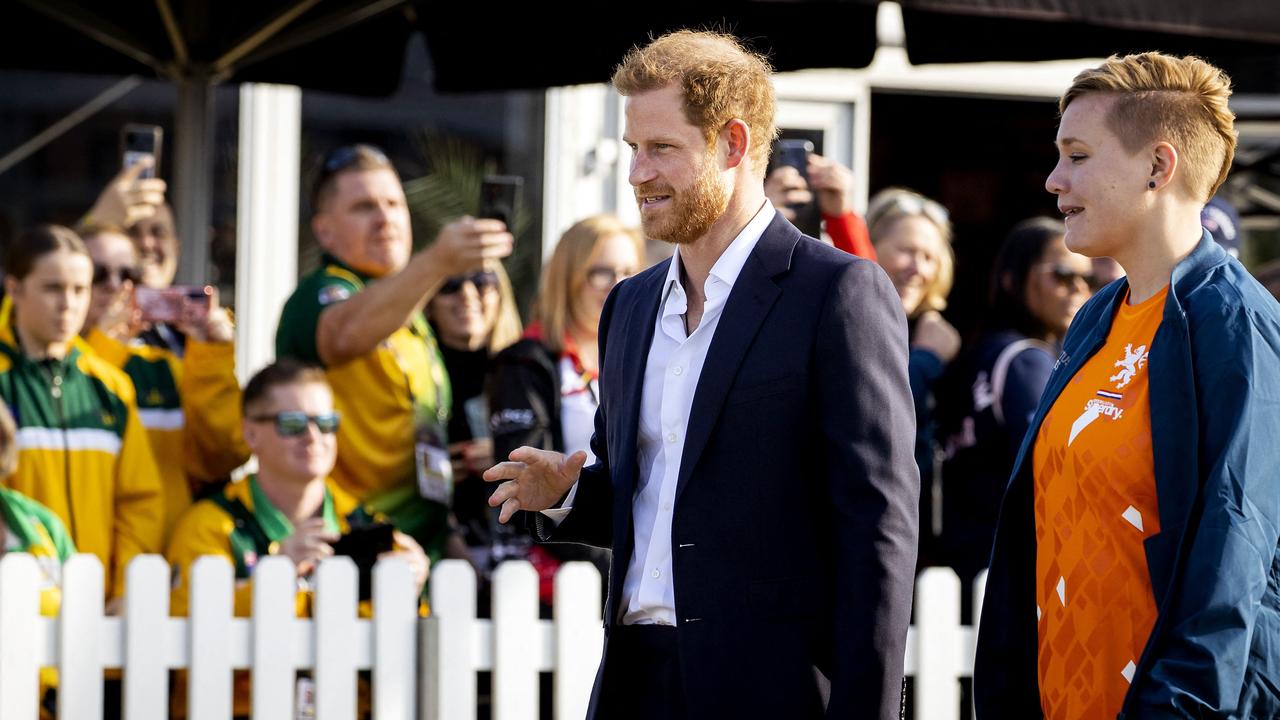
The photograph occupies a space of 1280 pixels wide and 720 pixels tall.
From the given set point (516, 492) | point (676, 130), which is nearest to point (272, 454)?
point (516, 492)

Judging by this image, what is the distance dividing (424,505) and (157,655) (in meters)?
0.90

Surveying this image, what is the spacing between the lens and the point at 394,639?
4.17m

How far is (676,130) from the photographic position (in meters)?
2.57

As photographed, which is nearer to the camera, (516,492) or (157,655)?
(516,492)

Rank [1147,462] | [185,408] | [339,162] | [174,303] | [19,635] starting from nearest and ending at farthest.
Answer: [1147,462] < [19,635] < [174,303] < [185,408] < [339,162]

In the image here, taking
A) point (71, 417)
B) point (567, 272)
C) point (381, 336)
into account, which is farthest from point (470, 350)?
point (71, 417)

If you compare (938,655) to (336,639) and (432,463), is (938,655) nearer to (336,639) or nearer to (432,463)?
(432,463)

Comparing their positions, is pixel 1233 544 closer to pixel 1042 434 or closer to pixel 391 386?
pixel 1042 434

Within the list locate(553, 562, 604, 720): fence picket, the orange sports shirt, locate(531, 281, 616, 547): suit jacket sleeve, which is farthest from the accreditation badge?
the orange sports shirt

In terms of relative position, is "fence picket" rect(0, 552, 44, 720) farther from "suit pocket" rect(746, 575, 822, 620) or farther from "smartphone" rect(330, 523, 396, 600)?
"suit pocket" rect(746, 575, 822, 620)

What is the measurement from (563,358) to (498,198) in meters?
0.49

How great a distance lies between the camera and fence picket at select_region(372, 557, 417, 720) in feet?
13.6

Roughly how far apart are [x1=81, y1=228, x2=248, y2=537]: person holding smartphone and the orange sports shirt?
2803mm

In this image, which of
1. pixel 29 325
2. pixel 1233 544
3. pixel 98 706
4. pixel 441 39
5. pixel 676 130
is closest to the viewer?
pixel 1233 544
